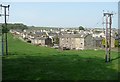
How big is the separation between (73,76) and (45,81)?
3290 mm

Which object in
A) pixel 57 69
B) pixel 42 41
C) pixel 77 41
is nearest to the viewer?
pixel 57 69

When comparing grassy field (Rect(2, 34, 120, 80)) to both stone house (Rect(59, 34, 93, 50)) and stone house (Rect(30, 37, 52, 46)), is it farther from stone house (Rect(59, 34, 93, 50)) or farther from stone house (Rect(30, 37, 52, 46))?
stone house (Rect(30, 37, 52, 46))

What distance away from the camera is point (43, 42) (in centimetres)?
9150

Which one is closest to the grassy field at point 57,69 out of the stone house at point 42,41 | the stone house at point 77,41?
the stone house at point 77,41

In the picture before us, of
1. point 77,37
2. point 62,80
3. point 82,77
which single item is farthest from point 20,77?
point 77,37

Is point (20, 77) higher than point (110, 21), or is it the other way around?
point (110, 21)

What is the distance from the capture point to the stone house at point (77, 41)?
274ft

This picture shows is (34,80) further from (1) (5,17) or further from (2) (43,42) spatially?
(2) (43,42)

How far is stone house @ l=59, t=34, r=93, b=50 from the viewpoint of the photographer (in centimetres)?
8356

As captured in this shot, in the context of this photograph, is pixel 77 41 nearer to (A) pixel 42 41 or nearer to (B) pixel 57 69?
(A) pixel 42 41

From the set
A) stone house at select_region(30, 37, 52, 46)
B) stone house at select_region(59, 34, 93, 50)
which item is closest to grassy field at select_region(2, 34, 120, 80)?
stone house at select_region(59, 34, 93, 50)

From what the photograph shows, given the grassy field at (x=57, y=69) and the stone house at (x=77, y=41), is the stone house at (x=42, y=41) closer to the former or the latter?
the stone house at (x=77, y=41)

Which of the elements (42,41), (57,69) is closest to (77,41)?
(42,41)

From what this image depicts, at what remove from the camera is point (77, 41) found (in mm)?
84312
